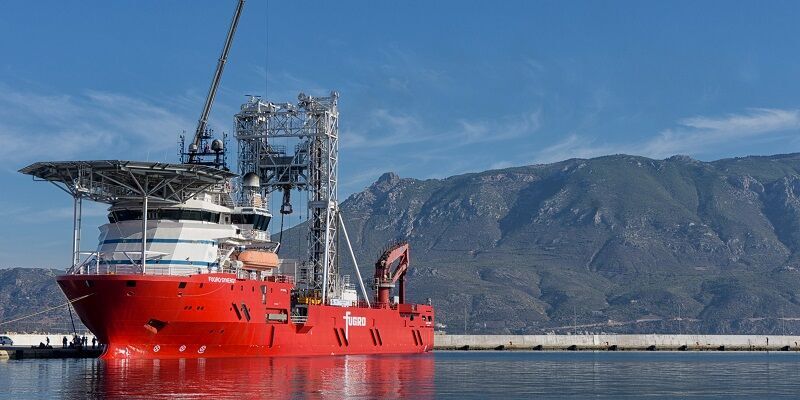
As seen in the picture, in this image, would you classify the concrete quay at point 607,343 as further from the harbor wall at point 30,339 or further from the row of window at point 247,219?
the row of window at point 247,219

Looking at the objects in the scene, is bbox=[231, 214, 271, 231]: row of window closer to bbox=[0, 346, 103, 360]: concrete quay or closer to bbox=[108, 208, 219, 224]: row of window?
bbox=[108, 208, 219, 224]: row of window

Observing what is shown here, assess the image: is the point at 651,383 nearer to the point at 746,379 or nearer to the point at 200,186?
the point at 746,379

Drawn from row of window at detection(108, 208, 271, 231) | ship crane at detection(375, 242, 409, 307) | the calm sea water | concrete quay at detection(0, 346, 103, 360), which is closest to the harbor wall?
concrete quay at detection(0, 346, 103, 360)

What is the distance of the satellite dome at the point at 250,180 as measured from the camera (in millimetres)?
73000

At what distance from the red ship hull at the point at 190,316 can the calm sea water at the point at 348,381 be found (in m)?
1.66

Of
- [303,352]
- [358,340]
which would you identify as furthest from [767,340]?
[303,352]

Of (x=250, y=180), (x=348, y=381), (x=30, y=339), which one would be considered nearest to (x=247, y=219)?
(x=250, y=180)

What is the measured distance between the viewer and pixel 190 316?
58.8 meters

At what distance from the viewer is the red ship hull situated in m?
57.2

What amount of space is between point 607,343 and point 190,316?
3289 inches

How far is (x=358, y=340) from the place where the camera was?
7838 centimetres

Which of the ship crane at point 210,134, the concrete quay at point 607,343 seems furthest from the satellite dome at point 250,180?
the concrete quay at point 607,343

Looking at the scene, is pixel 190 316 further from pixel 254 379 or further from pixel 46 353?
pixel 46 353

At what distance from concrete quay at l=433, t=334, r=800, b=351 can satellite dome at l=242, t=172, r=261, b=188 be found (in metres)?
58.3
